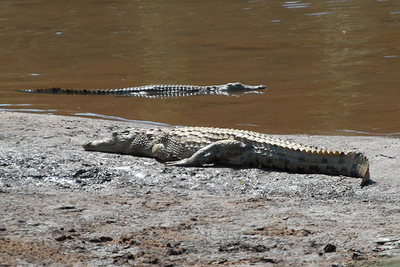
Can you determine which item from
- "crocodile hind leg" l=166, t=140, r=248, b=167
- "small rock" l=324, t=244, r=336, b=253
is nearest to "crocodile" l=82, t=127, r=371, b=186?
"crocodile hind leg" l=166, t=140, r=248, b=167

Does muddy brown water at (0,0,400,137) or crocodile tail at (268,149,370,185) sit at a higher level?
crocodile tail at (268,149,370,185)

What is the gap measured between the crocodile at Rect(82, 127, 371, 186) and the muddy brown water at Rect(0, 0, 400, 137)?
2224mm

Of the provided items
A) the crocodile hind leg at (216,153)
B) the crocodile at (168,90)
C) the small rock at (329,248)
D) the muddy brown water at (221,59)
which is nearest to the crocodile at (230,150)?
the crocodile hind leg at (216,153)

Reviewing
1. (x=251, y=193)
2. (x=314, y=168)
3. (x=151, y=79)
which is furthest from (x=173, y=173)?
(x=151, y=79)

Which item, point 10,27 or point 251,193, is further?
point 10,27

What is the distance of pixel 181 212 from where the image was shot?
467 cm

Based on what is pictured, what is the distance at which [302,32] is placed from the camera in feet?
51.8

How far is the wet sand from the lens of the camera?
12.9 feet

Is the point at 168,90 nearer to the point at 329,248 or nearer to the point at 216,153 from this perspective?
the point at 216,153

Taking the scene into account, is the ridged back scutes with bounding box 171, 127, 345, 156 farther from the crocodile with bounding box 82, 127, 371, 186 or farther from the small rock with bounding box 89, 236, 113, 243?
the small rock with bounding box 89, 236, 113, 243

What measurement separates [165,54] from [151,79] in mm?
1909

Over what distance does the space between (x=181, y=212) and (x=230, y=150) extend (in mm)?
1280

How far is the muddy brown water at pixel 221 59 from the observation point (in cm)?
927

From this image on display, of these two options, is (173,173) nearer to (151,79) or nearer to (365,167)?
(365,167)
